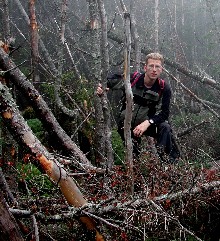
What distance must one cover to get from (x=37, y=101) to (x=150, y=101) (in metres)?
1.86

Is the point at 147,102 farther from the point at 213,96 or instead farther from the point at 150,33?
the point at 150,33

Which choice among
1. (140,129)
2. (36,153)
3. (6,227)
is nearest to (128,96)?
(140,129)

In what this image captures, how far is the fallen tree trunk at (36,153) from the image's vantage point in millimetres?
3598

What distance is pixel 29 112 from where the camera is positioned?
32.5ft

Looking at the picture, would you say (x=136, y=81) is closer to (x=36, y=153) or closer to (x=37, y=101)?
(x=37, y=101)

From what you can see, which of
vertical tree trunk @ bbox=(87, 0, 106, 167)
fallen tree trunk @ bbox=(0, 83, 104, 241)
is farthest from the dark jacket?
fallen tree trunk @ bbox=(0, 83, 104, 241)

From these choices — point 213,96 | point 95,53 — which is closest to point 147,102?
point 95,53

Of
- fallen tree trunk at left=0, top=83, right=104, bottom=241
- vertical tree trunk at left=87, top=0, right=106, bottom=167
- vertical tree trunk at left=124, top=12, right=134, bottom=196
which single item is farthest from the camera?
vertical tree trunk at left=87, top=0, right=106, bottom=167

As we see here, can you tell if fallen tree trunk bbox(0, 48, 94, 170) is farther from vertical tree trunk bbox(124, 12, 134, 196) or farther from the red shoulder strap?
the red shoulder strap

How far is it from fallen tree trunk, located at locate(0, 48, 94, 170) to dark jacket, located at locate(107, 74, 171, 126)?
106 centimetres

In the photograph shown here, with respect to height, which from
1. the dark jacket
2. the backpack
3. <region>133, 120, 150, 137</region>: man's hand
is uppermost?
the backpack

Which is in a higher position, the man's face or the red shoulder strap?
the man's face

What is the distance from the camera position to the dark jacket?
5.32 m

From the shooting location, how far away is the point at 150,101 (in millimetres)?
5422
